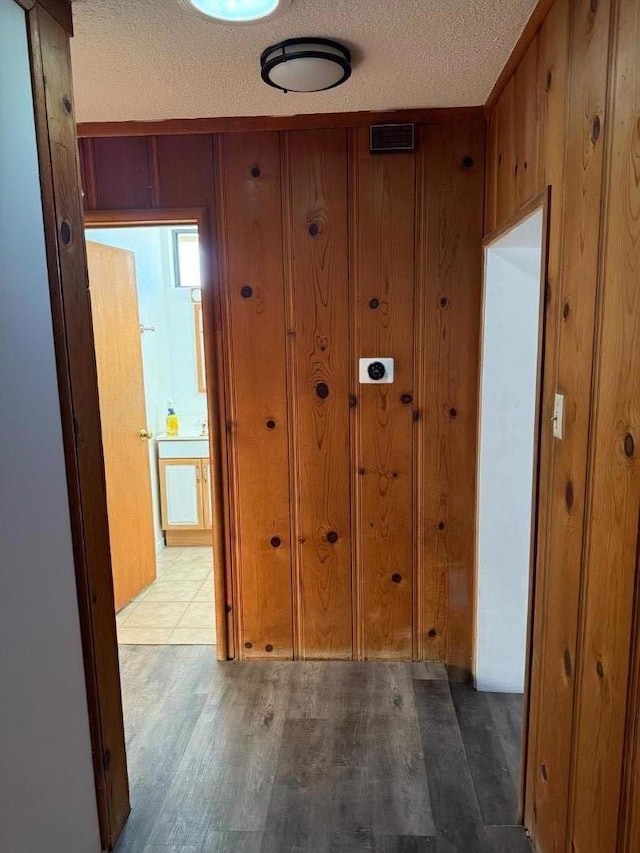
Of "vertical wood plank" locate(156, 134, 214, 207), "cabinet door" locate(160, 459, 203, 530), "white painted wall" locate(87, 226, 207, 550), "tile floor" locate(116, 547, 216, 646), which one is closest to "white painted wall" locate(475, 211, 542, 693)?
"vertical wood plank" locate(156, 134, 214, 207)

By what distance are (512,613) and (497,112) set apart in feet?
6.45

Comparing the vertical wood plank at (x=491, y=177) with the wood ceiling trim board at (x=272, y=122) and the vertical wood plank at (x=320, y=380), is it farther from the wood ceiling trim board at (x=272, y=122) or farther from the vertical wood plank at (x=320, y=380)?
the vertical wood plank at (x=320, y=380)

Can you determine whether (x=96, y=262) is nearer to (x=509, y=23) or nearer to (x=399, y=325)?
(x=399, y=325)

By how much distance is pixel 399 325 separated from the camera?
2334 mm

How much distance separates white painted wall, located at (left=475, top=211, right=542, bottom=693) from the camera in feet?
7.19

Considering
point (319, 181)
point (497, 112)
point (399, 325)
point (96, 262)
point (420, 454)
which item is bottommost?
point (420, 454)

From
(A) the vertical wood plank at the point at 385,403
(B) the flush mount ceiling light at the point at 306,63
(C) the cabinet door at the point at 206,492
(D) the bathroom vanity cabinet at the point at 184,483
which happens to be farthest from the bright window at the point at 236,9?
(C) the cabinet door at the point at 206,492

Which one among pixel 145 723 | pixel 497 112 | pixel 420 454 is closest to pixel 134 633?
pixel 145 723

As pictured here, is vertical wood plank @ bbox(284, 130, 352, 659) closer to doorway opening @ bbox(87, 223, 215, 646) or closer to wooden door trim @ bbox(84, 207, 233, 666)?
wooden door trim @ bbox(84, 207, 233, 666)

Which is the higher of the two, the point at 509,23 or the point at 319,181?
the point at 509,23

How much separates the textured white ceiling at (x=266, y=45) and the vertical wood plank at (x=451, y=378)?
24 centimetres

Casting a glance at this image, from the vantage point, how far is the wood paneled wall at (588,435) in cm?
105

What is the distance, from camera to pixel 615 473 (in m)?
1.10

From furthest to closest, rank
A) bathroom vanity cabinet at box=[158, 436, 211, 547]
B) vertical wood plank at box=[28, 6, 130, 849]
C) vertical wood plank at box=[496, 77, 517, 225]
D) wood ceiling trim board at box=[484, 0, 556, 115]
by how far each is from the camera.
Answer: bathroom vanity cabinet at box=[158, 436, 211, 547], vertical wood plank at box=[496, 77, 517, 225], wood ceiling trim board at box=[484, 0, 556, 115], vertical wood plank at box=[28, 6, 130, 849]
